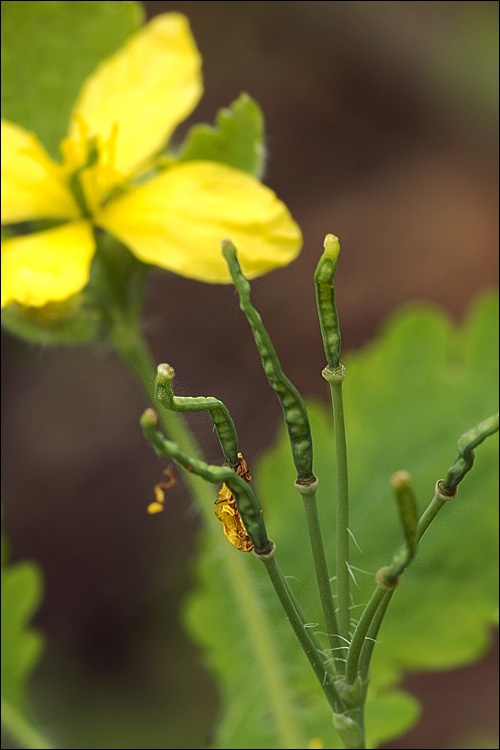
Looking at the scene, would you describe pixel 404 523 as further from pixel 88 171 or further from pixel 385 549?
pixel 385 549

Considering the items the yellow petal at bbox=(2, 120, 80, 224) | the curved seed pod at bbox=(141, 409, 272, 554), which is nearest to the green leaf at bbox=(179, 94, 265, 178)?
the yellow petal at bbox=(2, 120, 80, 224)

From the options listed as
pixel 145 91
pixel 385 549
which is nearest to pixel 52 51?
pixel 145 91

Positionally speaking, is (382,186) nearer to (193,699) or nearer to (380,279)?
(380,279)

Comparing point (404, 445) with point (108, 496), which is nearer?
point (404, 445)

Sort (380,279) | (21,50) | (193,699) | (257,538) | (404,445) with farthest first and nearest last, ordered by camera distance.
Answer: (380,279)
(193,699)
(404,445)
(21,50)
(257,538)

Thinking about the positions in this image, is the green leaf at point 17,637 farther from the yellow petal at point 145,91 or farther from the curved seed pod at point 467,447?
the curved seed pod at point 467,447

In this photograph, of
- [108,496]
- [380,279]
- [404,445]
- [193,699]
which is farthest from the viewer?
[380,279]

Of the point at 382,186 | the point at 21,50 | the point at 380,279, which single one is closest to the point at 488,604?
the point at 21,50

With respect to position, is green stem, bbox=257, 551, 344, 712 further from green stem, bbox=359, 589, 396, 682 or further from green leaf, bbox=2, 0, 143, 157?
green leaf, bbox=2, 0, 143, 157
